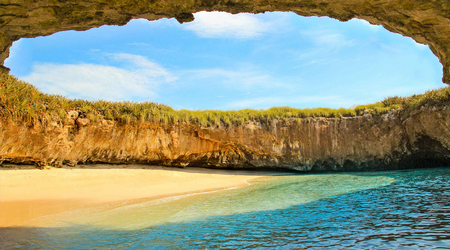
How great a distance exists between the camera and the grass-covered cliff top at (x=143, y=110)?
860 cm

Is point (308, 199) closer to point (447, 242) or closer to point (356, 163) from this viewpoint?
point (447, 242)

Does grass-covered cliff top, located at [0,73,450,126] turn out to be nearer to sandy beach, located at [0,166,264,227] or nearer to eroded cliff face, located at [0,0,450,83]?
sandy beach, located at [0,166,264,227]

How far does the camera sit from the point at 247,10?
4.14 m

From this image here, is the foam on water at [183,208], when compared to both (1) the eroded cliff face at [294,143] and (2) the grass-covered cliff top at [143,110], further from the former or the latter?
(2) the grass-covered cliff top at [143,110]

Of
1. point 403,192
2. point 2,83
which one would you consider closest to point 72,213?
point 2,83

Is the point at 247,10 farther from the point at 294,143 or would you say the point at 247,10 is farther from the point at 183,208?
the point at 294,143

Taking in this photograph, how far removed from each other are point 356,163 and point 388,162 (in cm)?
177

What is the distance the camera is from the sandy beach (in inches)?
264

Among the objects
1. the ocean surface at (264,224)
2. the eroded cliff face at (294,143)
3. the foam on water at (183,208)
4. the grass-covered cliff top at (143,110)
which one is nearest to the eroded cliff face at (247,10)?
the ocean surface at (264,224)

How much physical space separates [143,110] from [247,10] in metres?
9.22

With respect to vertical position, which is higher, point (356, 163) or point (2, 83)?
point (2, 83)

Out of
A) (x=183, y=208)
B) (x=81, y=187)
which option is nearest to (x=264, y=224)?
(x=183, y=208)

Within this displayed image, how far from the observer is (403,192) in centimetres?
739

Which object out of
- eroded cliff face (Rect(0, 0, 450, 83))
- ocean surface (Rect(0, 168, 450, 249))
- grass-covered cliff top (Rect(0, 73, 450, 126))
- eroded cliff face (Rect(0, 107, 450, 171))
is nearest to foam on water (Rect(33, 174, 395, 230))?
ocean surface (Rect(0, 168, 450, 249))
